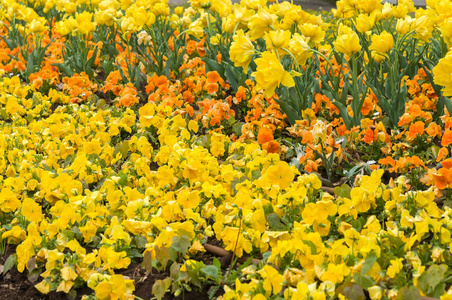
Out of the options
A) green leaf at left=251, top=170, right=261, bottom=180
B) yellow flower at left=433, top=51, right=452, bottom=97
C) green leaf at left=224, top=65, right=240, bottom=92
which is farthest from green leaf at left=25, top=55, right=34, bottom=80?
yellow flower at left=433, top=51, right=452, bottom=97

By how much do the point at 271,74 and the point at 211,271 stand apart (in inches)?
39.6

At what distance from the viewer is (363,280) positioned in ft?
4.51

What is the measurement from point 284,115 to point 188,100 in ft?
2.83

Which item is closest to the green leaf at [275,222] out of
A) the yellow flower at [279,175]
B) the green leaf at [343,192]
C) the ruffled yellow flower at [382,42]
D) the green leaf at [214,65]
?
the yellow flower at [279,175]

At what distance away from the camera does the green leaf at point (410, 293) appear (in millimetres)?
1300

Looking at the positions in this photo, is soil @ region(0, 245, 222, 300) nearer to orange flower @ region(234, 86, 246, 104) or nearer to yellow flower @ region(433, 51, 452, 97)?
yellow flower @ region(433, 51, 452, 97)

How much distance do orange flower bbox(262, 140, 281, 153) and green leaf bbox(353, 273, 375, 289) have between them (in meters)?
1.25

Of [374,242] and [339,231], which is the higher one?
[374,242]

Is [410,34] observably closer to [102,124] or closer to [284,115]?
[284,115]

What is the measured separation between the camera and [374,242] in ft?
4.99

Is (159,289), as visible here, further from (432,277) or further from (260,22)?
(260,22)

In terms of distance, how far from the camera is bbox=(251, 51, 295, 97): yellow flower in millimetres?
2244

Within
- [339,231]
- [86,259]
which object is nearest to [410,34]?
[339,231]

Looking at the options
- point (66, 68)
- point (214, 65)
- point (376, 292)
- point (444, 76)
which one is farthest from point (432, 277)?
point (66, 68)
